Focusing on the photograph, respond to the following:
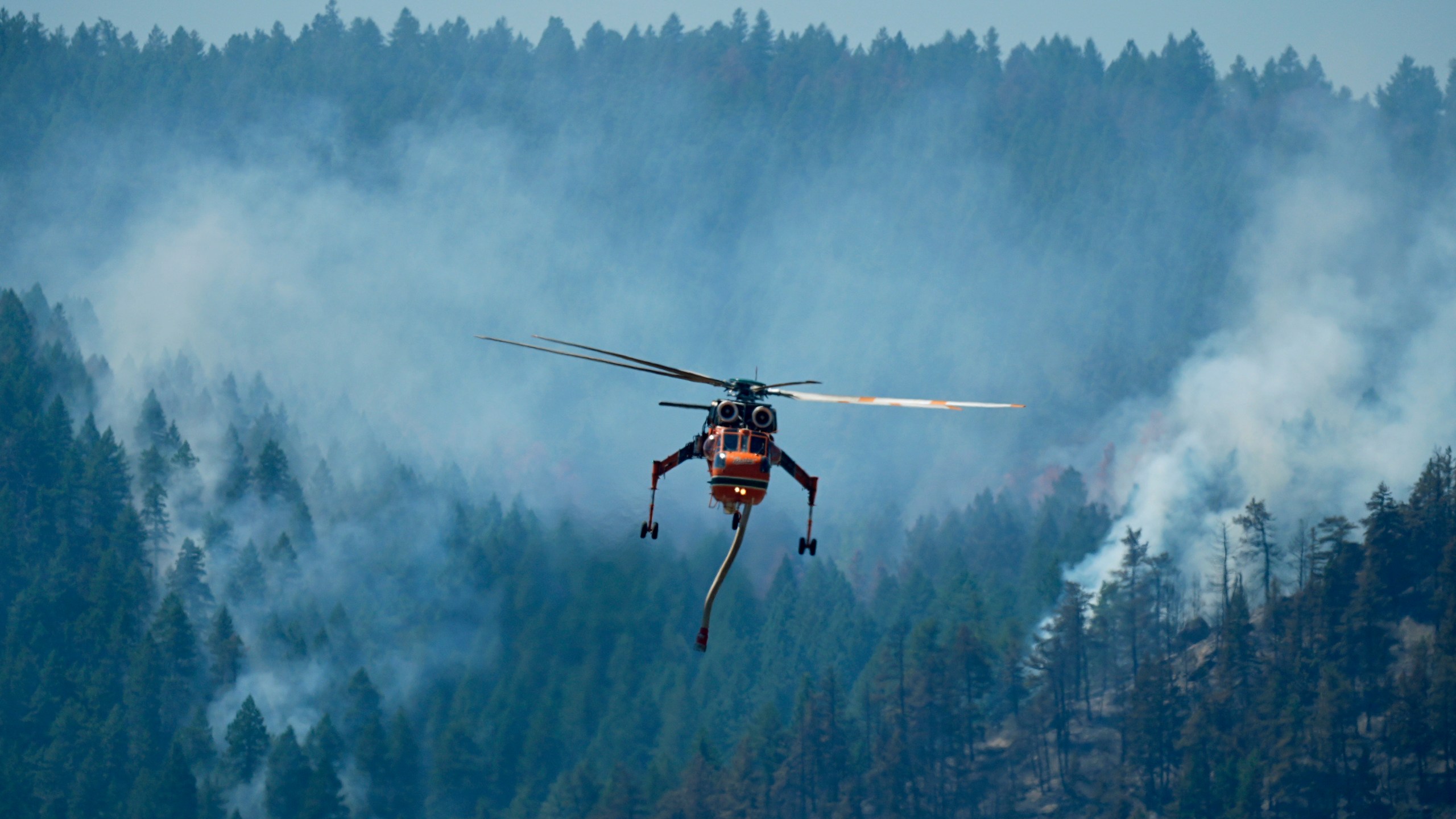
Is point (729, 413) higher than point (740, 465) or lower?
higher

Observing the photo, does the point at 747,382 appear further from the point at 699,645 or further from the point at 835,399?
the point at 699,645

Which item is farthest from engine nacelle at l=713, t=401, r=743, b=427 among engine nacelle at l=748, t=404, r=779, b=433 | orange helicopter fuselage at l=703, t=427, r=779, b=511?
engine nacelle at l=748, t=404, r=779, b=433

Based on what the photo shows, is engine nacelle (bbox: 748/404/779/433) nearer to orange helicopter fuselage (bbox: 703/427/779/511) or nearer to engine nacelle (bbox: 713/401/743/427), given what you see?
orange helicopter fuselage (bbox: 703/427/779/511)

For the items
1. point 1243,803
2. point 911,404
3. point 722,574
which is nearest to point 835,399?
point 911,404

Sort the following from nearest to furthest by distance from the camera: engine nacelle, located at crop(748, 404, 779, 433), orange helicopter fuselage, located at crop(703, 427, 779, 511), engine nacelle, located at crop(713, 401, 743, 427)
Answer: orange helicopter fuselage, located at crop(703, 427, 779, 511)
engine nacelle, located at crop(713, 401, 743, 427)
engine nacelle, located at crop(748, 404, 779, 433)

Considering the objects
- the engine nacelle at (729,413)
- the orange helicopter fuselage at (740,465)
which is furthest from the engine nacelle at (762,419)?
the engine nacelle at (729,413)

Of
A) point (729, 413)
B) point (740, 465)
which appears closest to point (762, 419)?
point (729, 413)

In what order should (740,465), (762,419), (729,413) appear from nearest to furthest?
1. (740,465)
2. (729,413)
3. (762,419)

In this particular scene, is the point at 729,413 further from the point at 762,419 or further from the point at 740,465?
the point at 740,465

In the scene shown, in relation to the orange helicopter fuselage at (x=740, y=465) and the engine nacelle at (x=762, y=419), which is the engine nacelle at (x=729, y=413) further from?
the engine nacelle at (x=762, y=419)

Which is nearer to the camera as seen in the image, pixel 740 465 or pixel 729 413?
pixel 740 465

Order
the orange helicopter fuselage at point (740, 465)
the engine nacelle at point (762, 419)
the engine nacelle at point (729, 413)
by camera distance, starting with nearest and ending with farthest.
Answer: the orange helicopter fuselage at point (740, 465), the engine nacelle at point (729, 413), the engine nacelle at point (762, 419)

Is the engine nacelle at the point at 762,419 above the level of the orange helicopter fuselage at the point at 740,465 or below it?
above

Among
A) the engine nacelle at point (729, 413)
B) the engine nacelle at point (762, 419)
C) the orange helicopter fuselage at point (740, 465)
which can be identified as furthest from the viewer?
the engine nacelle at point (762, 419)
